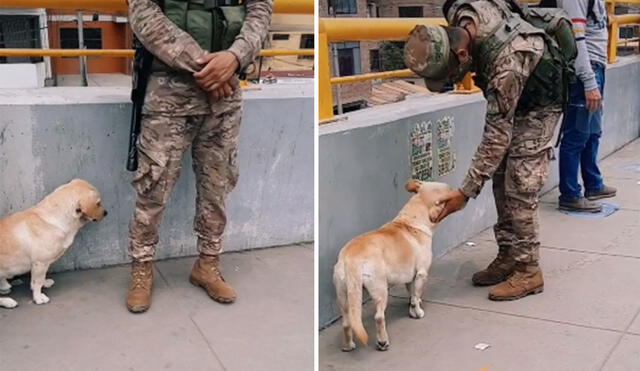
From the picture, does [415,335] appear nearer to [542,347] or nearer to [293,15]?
[542,347]

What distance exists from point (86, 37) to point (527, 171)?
9.53 feet

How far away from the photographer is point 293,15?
9.18ft

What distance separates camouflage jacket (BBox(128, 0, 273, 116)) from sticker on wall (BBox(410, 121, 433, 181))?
0.92m

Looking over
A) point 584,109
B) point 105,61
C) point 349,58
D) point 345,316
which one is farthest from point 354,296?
point 105,61

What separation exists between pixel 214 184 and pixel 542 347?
1.51m

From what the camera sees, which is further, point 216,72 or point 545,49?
point 545,49

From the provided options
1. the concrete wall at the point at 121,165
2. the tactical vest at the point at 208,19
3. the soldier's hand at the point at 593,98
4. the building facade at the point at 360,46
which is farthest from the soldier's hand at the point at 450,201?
the soldier's hand at the point at 593,98

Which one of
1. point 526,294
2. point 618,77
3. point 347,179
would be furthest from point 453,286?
point 618,77

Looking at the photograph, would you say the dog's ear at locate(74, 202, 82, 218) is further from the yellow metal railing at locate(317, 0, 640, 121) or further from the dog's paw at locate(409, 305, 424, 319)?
the dog's paw at locate(409, 305, 424, 319)

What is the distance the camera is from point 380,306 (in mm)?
2844

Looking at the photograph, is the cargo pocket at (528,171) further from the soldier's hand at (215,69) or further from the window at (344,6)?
the window at (344,6)

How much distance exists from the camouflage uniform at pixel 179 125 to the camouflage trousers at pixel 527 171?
1.20 meters

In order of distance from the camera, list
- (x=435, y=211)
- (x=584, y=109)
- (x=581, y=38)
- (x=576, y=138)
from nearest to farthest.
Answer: (x=435, y=211)
(x=581, y=38)
(x=584, y=109)
(x=576, y=138)

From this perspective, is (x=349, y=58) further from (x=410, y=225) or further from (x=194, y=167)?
(x=194, y=167)
